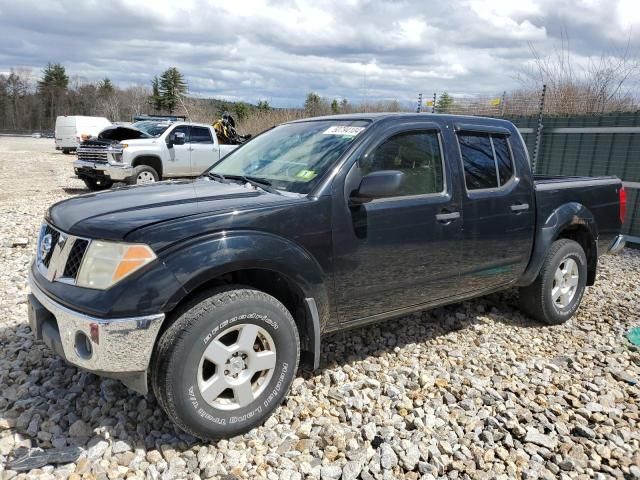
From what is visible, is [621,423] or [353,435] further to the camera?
[621,423]

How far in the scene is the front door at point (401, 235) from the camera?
3.19 m

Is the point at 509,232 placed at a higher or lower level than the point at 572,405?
higher

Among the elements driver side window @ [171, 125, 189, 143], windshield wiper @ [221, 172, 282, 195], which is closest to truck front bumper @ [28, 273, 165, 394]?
windshield wiper @ [221, 172, 282, 195]

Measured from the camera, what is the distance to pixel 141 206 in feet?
9.46

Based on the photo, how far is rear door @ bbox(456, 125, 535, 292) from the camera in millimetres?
3830

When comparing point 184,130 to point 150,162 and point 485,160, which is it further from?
point 485,160

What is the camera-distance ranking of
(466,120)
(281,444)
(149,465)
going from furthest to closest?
(466,120) → (281,444) → (149,465)

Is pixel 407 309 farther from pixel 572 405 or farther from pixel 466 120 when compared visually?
pixel 466 120

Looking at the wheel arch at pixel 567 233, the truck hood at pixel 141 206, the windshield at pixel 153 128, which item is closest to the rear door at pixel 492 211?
the wheel arch at pixel 567 233

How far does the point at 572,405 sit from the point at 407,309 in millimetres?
1232

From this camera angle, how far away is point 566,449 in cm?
287

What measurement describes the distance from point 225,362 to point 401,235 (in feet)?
4.64

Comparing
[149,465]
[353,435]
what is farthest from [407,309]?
[149,465]

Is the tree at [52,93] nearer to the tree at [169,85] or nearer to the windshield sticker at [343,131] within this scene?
the tree at [169,85]
